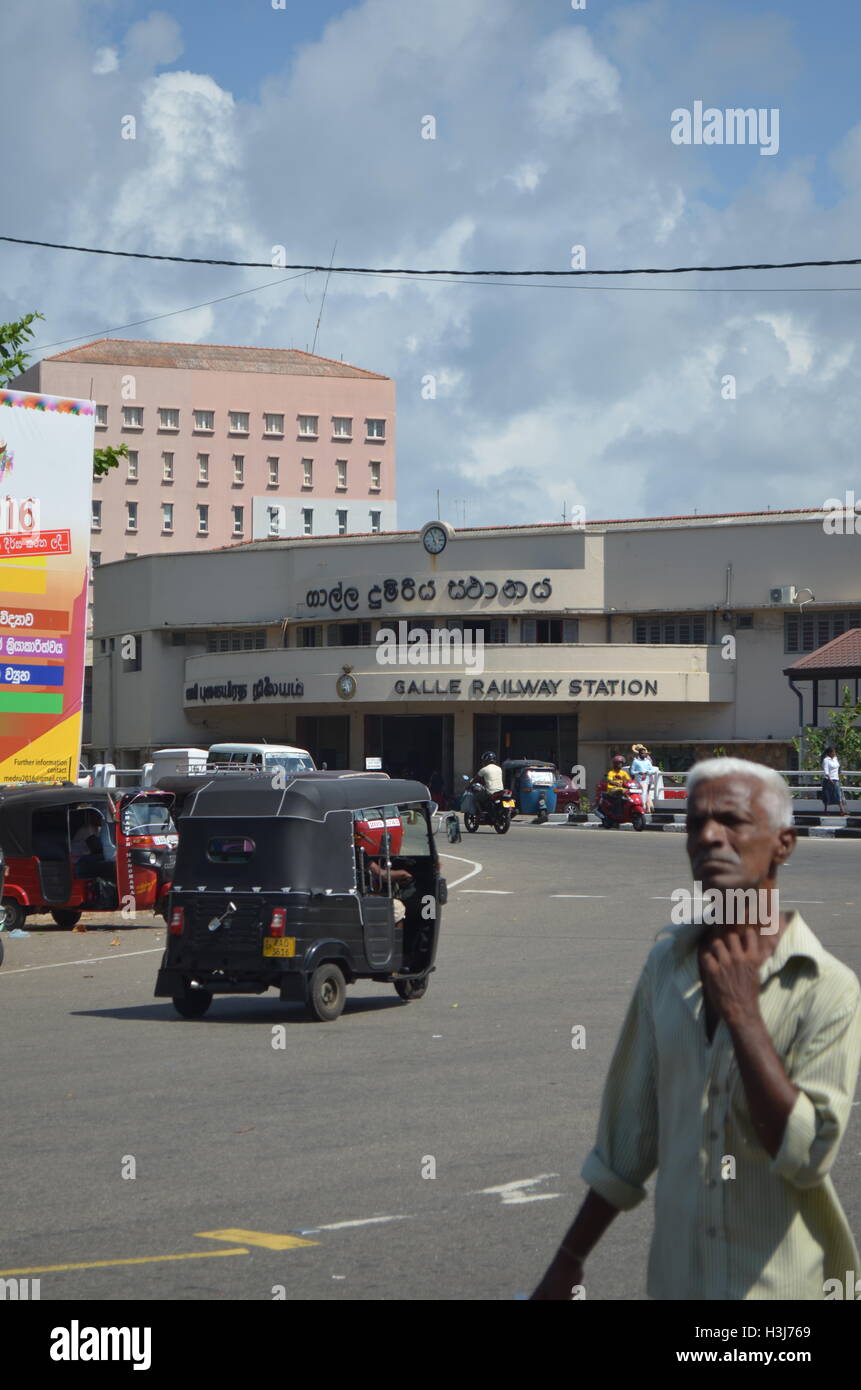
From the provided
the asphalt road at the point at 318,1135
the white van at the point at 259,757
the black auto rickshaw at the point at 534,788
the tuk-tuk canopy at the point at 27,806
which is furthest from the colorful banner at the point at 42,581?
the black auto rickshaw at the point at 534,788

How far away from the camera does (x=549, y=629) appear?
61.2 meters

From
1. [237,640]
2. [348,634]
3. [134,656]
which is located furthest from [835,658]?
[134,656]

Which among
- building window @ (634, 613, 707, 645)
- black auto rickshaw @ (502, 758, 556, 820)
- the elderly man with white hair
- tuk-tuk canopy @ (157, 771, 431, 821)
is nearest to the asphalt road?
tuk-tuk canopy @ (157, 771, 431, 821)

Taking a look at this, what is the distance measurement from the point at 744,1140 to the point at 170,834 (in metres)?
20.2

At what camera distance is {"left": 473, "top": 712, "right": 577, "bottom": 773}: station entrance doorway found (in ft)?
198

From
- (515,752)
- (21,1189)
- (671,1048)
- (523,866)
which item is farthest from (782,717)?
(671,1048)

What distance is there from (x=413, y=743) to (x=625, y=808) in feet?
76.7

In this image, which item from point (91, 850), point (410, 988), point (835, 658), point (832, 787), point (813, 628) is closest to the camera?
point (410, 988)

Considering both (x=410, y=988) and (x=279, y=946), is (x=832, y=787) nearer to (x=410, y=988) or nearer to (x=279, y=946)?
(x=410, y=988)

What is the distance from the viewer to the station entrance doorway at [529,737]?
60.4 m

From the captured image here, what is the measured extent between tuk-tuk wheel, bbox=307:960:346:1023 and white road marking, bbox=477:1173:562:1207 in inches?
222

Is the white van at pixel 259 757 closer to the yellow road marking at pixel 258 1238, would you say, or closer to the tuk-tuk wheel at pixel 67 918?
the tuk-tuk wheel at pixel 67 918

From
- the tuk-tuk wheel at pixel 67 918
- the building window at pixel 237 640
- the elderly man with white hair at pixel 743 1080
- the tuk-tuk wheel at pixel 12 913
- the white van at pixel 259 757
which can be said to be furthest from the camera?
the building window at pixel 237 640

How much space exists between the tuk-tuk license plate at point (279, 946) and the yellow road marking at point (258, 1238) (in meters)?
6.41
